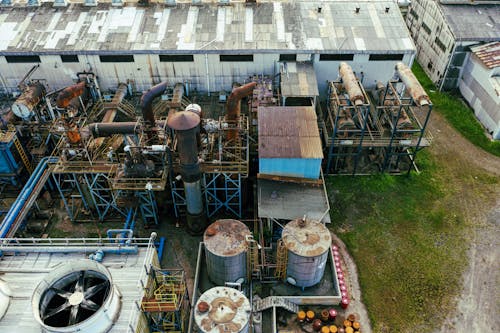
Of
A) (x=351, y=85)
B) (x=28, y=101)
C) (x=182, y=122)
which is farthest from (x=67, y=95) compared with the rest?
(x=351, y=85)

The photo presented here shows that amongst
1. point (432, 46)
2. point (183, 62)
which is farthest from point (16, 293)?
point (432, 46)

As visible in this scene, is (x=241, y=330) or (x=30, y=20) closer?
(x=241, y=330)

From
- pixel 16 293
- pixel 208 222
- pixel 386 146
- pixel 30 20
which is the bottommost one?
pixel 208 222

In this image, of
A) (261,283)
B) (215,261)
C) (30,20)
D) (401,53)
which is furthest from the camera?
(30,20)

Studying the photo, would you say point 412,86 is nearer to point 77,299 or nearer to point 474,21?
point 474,21

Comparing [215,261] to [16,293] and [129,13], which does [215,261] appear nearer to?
[16,293]

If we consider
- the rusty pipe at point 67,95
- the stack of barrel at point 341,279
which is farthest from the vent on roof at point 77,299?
the rusty pipe at point 67,95

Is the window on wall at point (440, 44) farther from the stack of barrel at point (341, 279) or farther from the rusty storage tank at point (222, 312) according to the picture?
the rusty storage tank at point (222, 312)

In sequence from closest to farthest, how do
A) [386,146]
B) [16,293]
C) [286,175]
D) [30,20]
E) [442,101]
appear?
1. [16,293]
2. [286,175]
3. [386,146]
4. [30,20]
5. [442,101]
